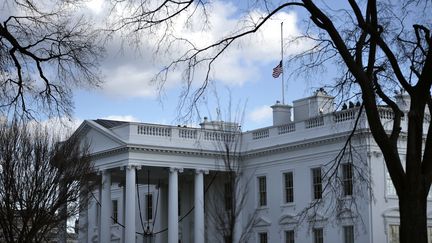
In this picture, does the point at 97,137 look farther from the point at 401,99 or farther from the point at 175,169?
the point at 401,99

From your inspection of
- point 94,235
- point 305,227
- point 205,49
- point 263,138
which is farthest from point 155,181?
point 205,49

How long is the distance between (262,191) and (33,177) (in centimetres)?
1867

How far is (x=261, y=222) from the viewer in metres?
47.1

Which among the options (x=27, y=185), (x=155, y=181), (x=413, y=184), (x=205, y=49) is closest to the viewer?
(x=413, y=184)

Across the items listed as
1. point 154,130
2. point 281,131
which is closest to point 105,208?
point 154,130

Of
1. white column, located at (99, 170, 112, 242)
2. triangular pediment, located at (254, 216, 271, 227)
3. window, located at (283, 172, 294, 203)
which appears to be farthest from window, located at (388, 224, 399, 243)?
white column, located at (99, 170, 112, 242)

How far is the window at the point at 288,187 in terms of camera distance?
45344 millimetres

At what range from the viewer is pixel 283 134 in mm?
46531

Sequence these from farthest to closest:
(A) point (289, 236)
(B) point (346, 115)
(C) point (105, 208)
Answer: (C) point (105, 208), (A) point (289, 236), (B) point (346, 115)

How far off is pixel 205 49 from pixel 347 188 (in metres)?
27.3

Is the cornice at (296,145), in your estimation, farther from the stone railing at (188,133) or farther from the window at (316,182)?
the stone railing at (188,133)

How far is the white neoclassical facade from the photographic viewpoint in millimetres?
40469

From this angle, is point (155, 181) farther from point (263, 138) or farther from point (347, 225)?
point (347, 225)

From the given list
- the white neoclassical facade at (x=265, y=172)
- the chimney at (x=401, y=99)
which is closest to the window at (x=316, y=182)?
the white neoclassical facade at (x=265, y=172)
